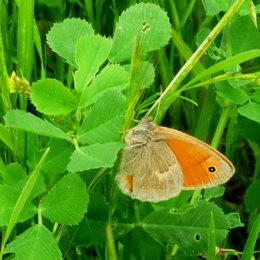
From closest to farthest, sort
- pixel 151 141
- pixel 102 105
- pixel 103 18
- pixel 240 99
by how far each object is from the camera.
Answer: pixel 102 105 < pixel 151 141 < pixel 240 99 < pixel 103 18

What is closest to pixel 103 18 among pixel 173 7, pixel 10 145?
pixel 173 7

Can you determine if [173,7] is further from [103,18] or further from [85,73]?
[85,73]

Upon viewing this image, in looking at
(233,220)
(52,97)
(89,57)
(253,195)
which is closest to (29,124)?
(52,97)

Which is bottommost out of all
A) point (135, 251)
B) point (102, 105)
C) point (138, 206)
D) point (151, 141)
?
point (135, 251)

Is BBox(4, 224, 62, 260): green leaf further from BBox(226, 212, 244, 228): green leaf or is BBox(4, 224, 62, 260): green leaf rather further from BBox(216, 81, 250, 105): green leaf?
BBox(216, 81, 250, 105): green leaf

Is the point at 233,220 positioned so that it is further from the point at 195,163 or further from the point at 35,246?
the point at 35,246

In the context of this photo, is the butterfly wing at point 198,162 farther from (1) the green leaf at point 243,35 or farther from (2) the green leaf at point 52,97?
(1) the green leaf at point 243,35

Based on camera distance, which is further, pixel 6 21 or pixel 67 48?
pixel 6 21

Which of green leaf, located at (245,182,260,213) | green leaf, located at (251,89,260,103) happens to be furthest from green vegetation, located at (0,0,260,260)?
green leaf, located at (245,182,260,213)
